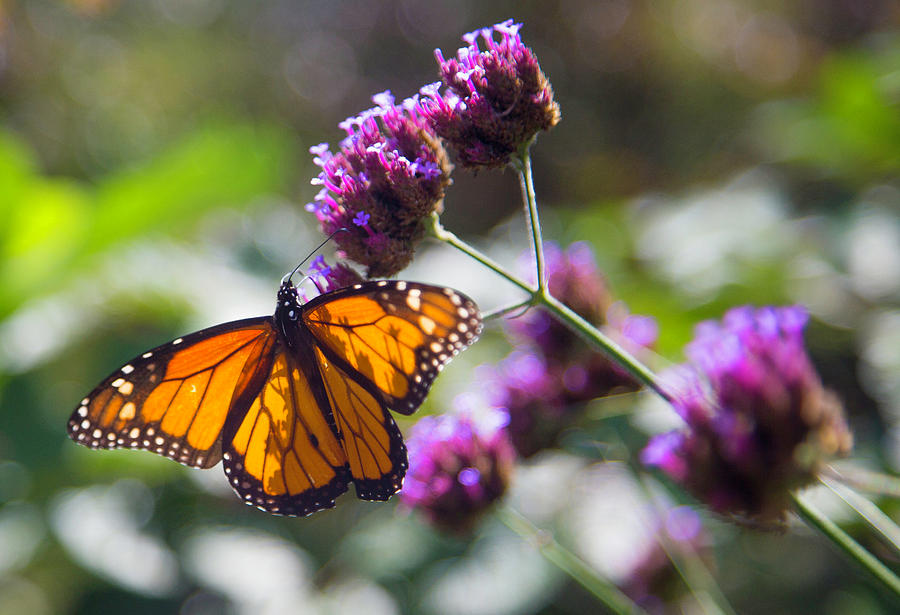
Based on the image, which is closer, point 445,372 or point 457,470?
point 457,470

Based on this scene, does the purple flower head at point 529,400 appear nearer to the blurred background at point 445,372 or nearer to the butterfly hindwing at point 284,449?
the blurred background at point 445,372

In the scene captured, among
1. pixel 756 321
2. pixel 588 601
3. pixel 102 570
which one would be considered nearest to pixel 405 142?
pixel 756 321

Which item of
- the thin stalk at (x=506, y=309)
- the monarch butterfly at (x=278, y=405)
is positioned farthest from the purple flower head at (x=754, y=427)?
the monarch butterfly at (x=278, y=405)

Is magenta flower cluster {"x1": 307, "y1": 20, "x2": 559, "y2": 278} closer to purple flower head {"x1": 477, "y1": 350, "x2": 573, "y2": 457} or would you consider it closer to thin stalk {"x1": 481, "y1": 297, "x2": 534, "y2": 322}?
thin stalk {"x1": 481, "y1": 297, "x2": 534, "y2": 322}

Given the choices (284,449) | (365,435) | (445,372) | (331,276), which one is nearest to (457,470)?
(365,435)

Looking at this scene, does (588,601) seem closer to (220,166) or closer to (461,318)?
(461,318)

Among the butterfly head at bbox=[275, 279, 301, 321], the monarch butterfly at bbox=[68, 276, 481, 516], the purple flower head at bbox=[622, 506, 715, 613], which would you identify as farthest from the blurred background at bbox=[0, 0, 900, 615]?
the butterfly head at bbox=[275, 279, 301, 321]

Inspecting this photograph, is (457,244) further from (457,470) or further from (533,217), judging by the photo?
(457,470)
